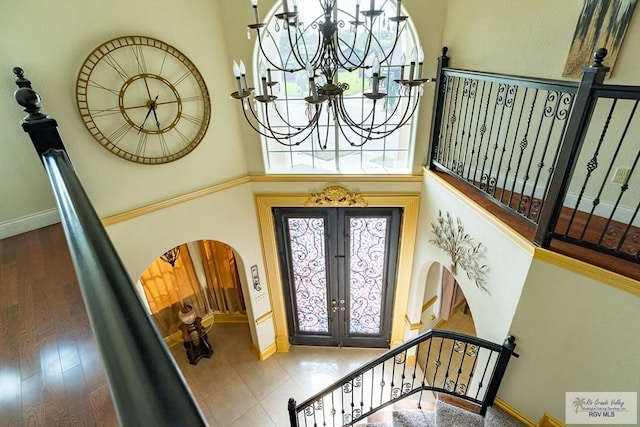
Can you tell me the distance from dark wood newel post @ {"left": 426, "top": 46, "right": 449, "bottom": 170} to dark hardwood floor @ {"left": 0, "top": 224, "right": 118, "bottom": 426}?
333cm

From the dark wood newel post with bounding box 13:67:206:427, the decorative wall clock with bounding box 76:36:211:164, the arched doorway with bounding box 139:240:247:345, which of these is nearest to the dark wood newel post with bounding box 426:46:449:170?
the decorative wall clock with bounding box 76:36:211:164

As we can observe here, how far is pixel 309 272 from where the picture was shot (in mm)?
4672

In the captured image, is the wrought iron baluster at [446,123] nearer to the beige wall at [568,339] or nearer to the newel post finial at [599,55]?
the newel post finial at [599,55]

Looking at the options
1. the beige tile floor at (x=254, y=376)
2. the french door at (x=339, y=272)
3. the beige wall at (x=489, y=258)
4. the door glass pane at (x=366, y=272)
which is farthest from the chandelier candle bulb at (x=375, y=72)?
the beige tile floor at (x=254, y=376)

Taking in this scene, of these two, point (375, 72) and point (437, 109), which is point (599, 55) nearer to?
point (375, 72)

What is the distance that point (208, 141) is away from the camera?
141 inches

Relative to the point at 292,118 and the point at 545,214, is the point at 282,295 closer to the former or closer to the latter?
the point at 292,118

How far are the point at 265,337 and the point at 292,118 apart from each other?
3.30 metres

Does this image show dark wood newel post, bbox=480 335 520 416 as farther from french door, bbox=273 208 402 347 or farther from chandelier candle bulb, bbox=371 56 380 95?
chandelier candle bulb, bbox=371 56 380 95

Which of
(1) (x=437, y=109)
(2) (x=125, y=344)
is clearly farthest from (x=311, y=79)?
(1) (x=437, y=109)

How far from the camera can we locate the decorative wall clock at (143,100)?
279 cm

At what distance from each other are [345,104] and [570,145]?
2463 mm

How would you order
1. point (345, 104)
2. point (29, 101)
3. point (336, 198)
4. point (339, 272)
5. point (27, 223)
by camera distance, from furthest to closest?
1. point (339, 272)
2. point (336, 198)
3. point (345, 104)
4. point (27, 223)
5. point (29, 101)

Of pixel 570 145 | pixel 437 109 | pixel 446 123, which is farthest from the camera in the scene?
pixel 446 123
